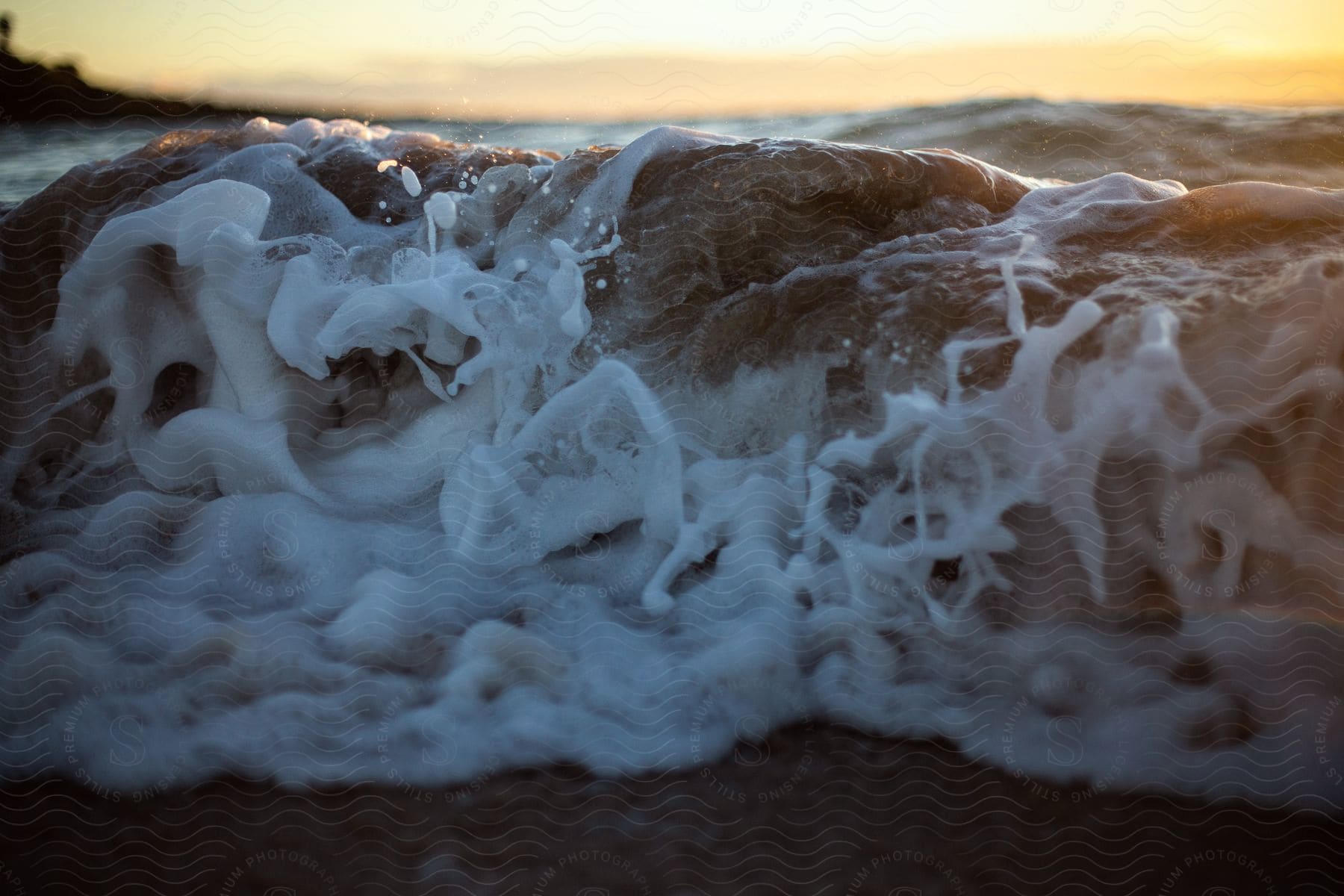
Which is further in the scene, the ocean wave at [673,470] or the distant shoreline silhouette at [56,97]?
the distant shoreline silhouette at [56,97]

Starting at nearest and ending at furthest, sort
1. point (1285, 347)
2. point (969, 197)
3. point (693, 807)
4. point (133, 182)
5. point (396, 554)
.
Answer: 1. point (693, 807)
2. point (1285, 347)
3. point (396, 554)
4. point (969, 197)
5. point (133, 182)

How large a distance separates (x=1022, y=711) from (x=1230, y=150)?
4.97ft

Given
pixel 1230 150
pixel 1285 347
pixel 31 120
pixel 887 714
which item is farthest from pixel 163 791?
pixel 1230 150

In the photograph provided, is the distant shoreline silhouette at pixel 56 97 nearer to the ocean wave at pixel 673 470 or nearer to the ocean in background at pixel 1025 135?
the ocean in background at pixel 1025 135

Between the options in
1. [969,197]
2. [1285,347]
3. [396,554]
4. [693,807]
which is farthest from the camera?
[969,197]

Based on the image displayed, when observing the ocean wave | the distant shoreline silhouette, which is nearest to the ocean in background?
the distant shoreline silhouette

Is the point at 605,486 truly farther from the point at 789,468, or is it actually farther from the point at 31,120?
the point at 31,120

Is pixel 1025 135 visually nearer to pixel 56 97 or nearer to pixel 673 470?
pixel 673 470

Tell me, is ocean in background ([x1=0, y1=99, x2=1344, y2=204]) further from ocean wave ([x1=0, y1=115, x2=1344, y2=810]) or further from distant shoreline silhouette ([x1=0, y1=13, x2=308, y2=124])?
ocean wave ([x1=0, y1=115, x2=1344, y2=810])

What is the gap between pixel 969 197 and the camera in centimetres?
186

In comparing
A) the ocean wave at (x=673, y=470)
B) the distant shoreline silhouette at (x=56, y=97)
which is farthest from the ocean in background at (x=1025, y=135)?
the ocean wave at (x=673, y=470)

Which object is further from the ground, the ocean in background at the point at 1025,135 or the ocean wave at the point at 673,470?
the ocean in background at the point at 1025,135

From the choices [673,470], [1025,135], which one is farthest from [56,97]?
[1025,135]

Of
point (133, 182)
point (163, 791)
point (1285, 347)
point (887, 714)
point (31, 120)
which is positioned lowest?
point (163, 791)
